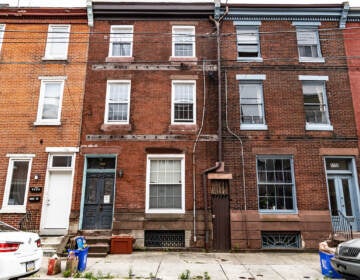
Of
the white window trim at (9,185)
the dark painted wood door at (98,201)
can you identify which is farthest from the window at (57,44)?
the dark painted wood door at (98,201)

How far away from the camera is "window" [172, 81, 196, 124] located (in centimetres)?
1181

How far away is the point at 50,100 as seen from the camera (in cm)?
1204

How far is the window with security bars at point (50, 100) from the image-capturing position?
465 inches

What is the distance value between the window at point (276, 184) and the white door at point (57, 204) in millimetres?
8068

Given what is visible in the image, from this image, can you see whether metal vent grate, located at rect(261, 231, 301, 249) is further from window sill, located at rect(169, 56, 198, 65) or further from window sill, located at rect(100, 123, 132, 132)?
window sill, located at rect(169, 56, 198, 65)

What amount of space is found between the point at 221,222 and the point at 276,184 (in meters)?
2.86

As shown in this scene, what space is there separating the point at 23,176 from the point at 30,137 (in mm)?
1691

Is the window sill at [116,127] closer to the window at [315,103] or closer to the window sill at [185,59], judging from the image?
the window sill at [185,59]

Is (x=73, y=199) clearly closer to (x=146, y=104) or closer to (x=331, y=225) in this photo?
(x=146, y=104)

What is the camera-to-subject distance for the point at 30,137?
11.4m

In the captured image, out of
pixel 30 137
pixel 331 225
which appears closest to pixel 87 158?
pixel 30 137

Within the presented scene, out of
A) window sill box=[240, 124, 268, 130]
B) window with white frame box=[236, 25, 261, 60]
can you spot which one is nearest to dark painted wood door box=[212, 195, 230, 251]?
window sill box=[240, 124, 268, 130]

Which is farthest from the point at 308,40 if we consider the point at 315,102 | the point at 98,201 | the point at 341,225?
the point at 98,201

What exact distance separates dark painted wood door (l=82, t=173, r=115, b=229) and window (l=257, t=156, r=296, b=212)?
20.7ft
